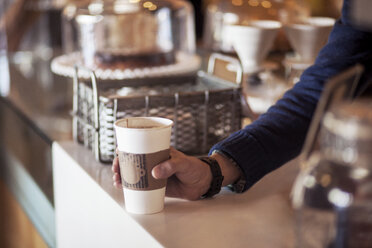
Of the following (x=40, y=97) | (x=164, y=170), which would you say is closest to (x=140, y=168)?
(x=164, y=170)

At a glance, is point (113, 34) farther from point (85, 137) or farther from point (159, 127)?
point (159, 127)

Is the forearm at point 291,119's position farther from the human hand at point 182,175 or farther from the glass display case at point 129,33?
the glass display case at point 129,33

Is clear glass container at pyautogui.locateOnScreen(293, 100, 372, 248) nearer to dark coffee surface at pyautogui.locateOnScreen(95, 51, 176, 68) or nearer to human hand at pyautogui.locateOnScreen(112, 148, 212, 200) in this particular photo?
human hand at pyautogui.locateOnScreen(112, 148, 212, 200)

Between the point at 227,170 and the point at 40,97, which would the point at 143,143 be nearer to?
the point at 227,170

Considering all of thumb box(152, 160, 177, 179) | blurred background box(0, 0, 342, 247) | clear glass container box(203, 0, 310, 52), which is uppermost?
clear glass container box(203, 0, 310, 52)

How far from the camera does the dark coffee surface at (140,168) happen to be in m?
0.79

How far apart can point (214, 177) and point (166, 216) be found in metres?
0.10

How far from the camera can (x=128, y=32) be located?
2.04 meters

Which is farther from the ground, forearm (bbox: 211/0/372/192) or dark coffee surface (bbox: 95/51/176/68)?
forearm (bbox: 211/0/372/192)

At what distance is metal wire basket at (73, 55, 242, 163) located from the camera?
102 centimetres

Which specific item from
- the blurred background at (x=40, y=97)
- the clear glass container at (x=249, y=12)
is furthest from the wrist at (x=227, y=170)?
the clear glass container at (x=249, y=12)

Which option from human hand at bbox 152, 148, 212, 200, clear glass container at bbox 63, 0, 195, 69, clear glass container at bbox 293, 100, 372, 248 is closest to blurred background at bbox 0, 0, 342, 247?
clear glass container at bbox 63, 0, 195, 69

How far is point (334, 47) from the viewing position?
0.96 meters

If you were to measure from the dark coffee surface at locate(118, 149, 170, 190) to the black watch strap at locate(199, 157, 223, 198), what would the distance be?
0.31 feet
